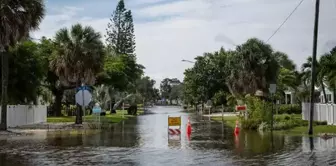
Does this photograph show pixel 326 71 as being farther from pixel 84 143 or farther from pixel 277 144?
pixel 84 143

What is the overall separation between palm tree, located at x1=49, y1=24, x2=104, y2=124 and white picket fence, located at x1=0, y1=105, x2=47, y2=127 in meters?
4.02

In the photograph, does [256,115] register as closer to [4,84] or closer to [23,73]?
[4,84]

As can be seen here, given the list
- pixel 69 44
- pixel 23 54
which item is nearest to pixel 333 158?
pixel 69 44

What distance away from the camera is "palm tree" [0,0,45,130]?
28.8 m

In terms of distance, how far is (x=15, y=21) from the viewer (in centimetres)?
2898

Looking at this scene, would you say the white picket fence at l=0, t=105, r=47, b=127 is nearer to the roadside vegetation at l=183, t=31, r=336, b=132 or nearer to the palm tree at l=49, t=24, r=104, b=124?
the palm tree at l=49, t=24, r=104, b=124

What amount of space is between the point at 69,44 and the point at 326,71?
1753cm

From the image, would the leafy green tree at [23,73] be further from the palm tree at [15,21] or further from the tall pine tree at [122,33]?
the tall pine tree at [122,33]

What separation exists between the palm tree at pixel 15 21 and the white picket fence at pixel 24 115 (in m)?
5.05

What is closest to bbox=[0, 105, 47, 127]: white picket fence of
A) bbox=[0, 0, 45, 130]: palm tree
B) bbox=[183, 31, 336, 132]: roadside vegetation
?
bbox=[0, 0, 45, 130]: palm tree

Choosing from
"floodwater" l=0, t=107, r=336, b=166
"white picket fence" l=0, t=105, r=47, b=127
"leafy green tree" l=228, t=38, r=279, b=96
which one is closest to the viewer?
"floodwater" l=0, t=107, r=336, b=166

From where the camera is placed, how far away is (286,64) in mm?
93438

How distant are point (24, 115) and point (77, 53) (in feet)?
22.4

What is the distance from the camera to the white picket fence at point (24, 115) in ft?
116
